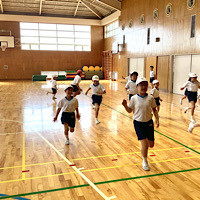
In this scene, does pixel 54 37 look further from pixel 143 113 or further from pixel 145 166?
pixel 145 166

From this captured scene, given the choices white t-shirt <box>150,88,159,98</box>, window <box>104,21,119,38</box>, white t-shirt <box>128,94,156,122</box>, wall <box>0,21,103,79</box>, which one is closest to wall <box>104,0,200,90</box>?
window <box>104,21,119,38</box>

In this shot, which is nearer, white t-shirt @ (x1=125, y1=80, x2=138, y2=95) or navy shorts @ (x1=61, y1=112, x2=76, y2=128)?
navy shorts @ (x1=61, y1=112, x2=76, y2=128)

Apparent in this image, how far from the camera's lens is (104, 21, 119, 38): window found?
25722 mm

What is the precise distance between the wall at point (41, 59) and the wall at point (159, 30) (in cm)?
590

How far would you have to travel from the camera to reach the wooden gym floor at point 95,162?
3.64 m

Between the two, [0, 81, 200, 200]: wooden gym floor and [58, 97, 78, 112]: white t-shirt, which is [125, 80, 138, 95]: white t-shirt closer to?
[0, 81, 200, 200]: wooden gym floor

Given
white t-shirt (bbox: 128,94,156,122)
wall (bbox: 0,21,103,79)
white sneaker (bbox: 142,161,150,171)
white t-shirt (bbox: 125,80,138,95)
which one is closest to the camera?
white t-shirt (bbox: 128,94,156,122)

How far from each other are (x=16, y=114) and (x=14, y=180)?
18.3ft

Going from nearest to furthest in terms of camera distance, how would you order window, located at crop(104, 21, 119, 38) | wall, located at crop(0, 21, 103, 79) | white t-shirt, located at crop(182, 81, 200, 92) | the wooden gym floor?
1. the wooden gym floor
2. white t-shirt, located at crop(182, 81, 200, 92)
3. window, located at crop(104, 21, 119, 38)
4. wall, located at crop(0, 21, 103, 79)

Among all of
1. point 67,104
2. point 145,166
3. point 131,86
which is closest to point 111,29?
point 131,86

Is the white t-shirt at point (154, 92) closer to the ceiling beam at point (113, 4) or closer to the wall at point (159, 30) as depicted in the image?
the wall at point (159, 30)

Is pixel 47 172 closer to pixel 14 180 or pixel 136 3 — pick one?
pixel 14 180

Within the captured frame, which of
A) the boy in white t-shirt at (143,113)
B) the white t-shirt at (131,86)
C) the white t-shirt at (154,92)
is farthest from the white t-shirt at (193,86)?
the boy in white t-shirt at (143,113)

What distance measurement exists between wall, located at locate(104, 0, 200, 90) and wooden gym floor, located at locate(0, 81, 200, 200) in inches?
313
